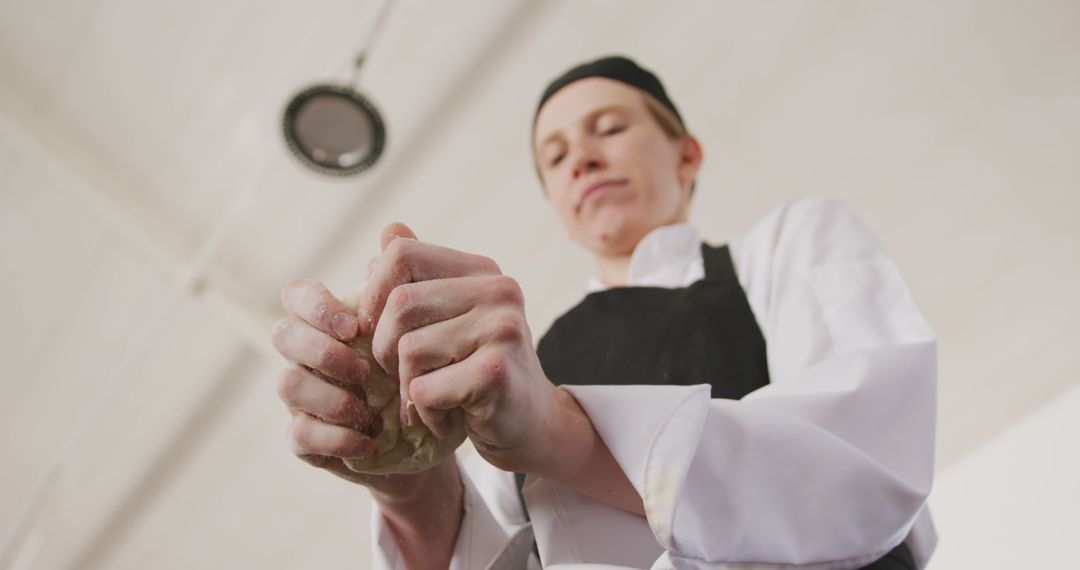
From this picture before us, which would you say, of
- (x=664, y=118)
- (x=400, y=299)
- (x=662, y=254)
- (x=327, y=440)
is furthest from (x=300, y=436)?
(x=664, y=118)

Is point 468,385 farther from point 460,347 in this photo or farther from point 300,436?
point 300,436

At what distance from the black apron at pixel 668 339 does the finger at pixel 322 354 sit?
384 mm

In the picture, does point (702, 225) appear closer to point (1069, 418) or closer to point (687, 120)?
point (687, 120)

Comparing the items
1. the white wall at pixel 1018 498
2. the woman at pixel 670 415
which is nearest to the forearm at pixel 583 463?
the woman at pixel 670 415

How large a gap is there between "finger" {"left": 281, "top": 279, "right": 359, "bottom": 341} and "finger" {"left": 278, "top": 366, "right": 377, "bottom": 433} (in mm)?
35

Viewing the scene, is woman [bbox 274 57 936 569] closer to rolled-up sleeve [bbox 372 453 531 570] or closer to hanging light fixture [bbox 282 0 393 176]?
rolled-up sleeve [bbox 372 453 531 570]

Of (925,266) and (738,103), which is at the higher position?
(738,103)

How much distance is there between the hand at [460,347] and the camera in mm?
465

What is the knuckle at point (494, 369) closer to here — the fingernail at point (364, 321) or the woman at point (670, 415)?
the woman at point (670, 415)

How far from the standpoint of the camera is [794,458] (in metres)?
0.56

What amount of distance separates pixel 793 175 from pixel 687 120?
37 centimetres

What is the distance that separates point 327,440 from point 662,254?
2.03 ft

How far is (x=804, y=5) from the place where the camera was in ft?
7.31

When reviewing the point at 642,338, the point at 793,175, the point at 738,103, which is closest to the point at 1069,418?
the point at 793,175
